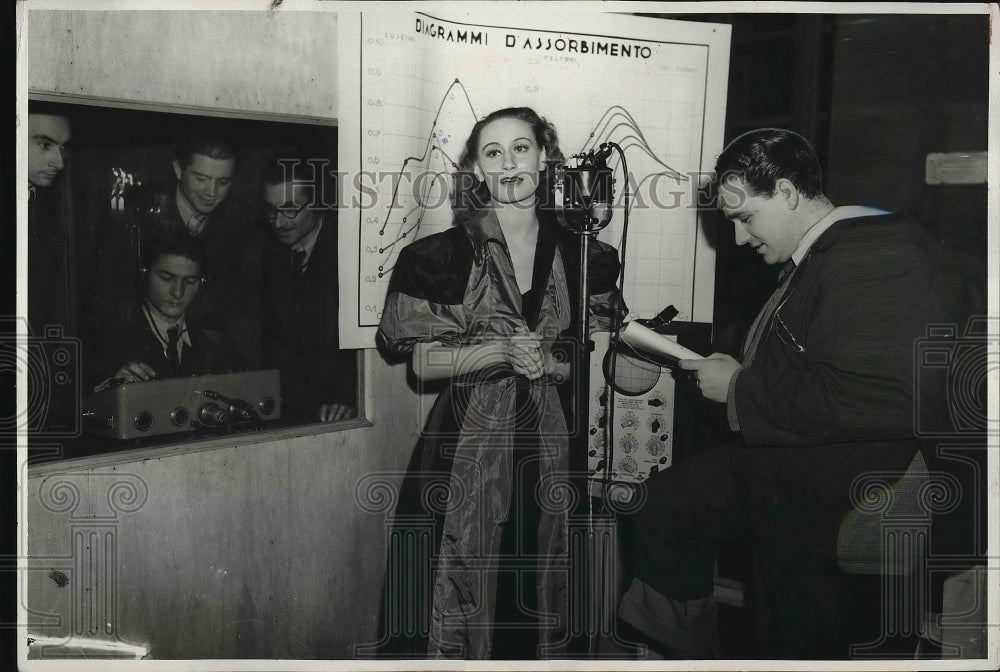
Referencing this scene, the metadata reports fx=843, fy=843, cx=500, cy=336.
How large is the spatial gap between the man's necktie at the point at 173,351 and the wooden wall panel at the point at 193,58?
0.60 m

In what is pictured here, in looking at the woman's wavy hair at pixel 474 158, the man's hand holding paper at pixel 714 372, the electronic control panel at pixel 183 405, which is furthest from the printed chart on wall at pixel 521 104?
the electronic control panel at pixel 183 405

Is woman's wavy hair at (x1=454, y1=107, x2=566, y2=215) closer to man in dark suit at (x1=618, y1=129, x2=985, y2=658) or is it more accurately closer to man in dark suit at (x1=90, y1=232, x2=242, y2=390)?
man in dark suit at (x1=618, y1=129, x2=985, y2=658)

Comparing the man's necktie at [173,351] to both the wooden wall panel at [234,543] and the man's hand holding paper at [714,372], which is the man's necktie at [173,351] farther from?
the man's hand holding paper at [714,372]

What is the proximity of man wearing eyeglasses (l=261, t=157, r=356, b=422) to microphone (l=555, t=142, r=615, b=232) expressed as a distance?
2.05 feet

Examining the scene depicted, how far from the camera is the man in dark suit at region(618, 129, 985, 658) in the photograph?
2.16 m

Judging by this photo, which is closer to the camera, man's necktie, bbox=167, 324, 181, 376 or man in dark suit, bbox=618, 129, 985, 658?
man in dark suit, bbox=618, 129, 985, 658

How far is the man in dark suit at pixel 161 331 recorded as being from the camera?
2.21 meters

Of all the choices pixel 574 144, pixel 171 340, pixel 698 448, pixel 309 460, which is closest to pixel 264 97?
pixel 171 340

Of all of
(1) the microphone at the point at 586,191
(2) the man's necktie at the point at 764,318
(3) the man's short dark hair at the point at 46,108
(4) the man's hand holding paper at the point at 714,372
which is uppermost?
(3) the man's short dark hair at the point at 46,108

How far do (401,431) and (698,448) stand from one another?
816 millimetres

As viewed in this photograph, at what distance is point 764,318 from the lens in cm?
224

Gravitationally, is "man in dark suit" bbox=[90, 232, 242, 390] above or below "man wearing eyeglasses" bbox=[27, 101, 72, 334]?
below

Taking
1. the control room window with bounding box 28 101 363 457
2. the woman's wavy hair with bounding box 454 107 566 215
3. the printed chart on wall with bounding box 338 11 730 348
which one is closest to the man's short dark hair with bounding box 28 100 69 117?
the control room window with bounding box 28 101 363 457

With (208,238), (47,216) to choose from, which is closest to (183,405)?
(208,238)
